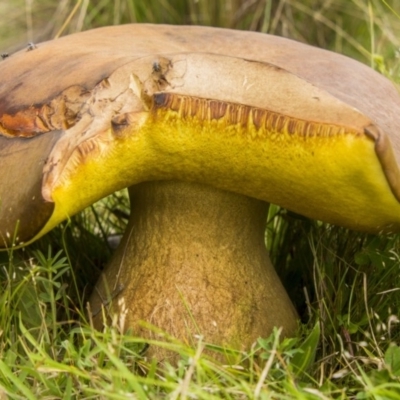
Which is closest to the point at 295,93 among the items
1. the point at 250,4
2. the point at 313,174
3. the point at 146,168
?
the point at 313,174

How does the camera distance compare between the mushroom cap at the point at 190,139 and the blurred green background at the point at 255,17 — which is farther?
the blurred green background at the point at 255,17

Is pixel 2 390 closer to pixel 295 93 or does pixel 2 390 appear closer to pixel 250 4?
pixel 295 93

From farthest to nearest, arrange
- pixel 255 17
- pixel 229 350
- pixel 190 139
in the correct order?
pixel 255 17 → pixel 229 350 → pixel 190 139

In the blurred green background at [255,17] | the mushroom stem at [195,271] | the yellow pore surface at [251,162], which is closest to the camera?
the yellow pore surface at [251,162]

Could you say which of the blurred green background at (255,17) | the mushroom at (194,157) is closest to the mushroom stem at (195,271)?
the mushroom at (194,157)

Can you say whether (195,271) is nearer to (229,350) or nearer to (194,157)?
(229,350)

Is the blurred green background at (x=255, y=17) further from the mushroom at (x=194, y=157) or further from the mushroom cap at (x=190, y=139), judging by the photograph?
the mushroom cap at (x=190, y=139)

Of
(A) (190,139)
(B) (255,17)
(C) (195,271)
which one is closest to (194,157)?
(A) (190,139)

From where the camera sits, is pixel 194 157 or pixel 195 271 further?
pixel 195 271
